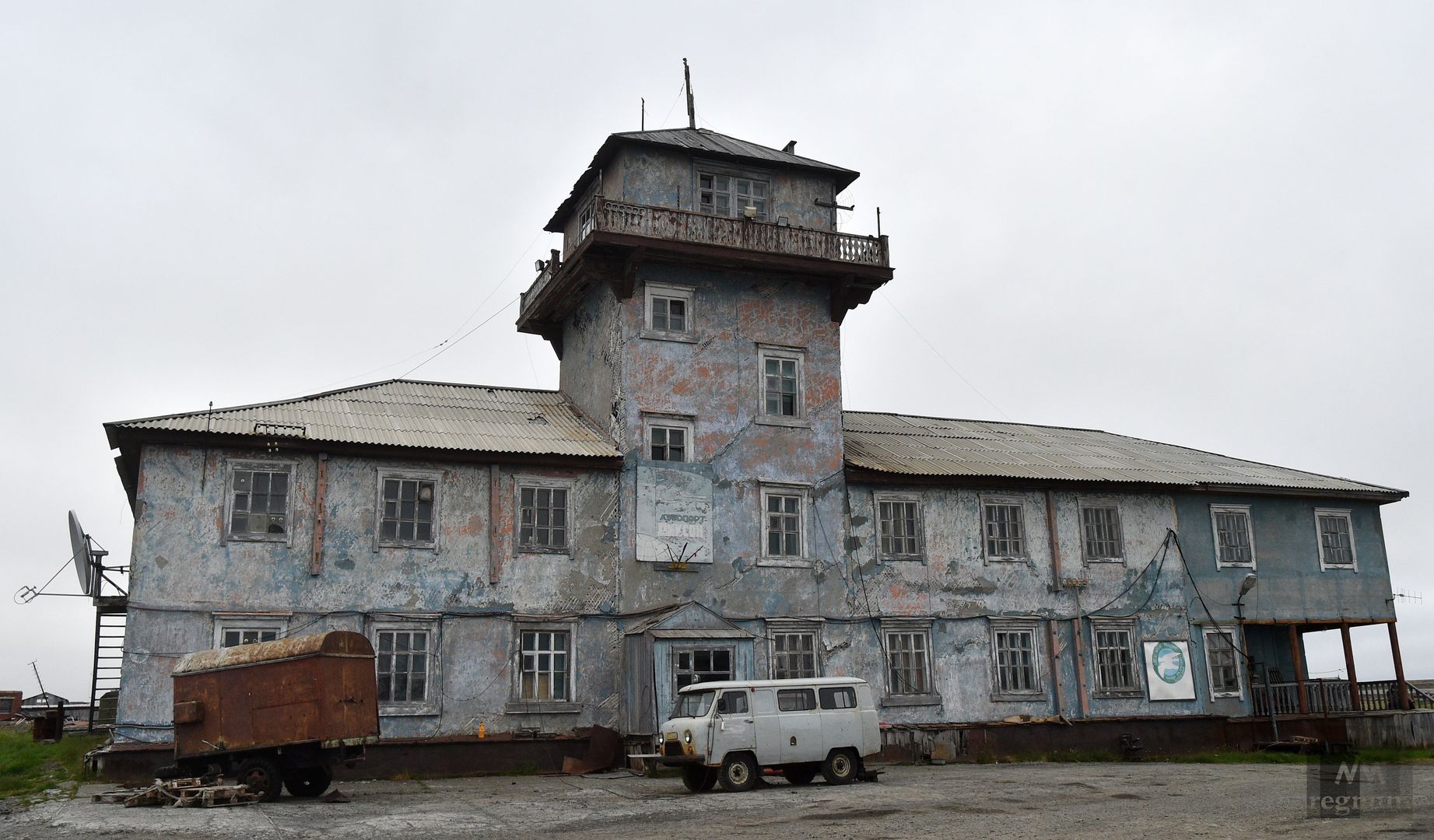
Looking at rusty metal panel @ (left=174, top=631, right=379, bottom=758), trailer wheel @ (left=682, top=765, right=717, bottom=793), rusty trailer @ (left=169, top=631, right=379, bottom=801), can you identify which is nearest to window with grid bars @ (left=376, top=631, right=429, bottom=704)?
rusty trailer @ (left=169, top=631, right=379, bottom=801)

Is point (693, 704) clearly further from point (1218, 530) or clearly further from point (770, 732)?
point (1218, 530)

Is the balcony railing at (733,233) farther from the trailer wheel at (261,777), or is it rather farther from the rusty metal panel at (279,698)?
the trailer wheel at (261,777)

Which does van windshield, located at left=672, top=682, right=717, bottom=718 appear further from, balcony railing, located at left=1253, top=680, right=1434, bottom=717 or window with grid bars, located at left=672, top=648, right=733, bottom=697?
balcony railing, located at left=1253, top=680, right=1434, bottom=717

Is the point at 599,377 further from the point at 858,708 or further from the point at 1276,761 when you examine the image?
the point at 1276,761

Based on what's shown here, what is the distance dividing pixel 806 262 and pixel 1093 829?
15.2 meters

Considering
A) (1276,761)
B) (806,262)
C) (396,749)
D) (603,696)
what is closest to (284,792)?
(396,749)

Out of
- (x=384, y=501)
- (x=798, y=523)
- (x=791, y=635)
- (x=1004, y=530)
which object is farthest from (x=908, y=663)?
(x=384, y=501)

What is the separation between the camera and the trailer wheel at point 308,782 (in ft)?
57.9

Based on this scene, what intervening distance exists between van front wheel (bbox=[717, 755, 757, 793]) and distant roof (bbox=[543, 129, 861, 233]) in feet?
46.8

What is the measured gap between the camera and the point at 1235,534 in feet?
98.6

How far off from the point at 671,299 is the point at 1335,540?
755 inches

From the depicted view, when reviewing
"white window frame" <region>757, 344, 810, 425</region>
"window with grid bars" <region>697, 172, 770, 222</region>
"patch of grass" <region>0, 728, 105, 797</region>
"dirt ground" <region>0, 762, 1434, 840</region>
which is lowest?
"dirt ground" <region>0, 762, 1434, 840</region>

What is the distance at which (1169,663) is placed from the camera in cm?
2842

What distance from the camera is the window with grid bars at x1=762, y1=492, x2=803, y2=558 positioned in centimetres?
2550
